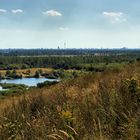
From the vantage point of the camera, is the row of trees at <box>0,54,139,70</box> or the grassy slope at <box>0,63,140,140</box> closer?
the grassy slope at <box>0,63,140,140</box>

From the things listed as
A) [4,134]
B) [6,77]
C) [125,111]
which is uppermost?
[125,111]

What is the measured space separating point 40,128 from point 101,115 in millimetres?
784

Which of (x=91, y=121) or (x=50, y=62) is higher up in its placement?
(x=91, y=121)

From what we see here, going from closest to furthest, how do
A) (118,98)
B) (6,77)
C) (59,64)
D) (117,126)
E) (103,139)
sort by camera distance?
(103,139) → (117,126) → (118,98) → (6,77) → (59,64)

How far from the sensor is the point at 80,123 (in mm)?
4023

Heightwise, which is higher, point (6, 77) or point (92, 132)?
point (92, 132)

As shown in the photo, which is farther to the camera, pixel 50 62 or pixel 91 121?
pixel 50 62

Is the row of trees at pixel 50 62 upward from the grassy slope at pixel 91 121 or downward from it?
downward

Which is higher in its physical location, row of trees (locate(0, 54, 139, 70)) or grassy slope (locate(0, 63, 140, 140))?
grassy slope (locate(0, 63, 140, 140))

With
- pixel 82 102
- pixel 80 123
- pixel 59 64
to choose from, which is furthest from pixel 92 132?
pixel 59 64

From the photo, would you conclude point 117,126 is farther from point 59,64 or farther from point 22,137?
point 59,64

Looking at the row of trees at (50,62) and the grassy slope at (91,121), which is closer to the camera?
the grassy slope at (91,121)

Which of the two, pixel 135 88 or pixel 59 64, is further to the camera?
pixel 59 64

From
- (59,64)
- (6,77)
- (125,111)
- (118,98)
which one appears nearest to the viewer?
(125,111)
